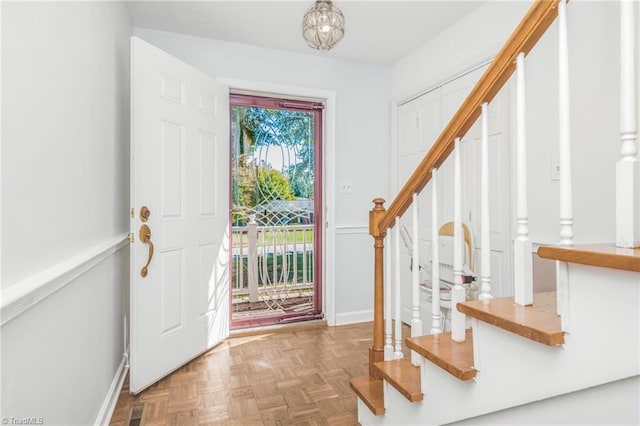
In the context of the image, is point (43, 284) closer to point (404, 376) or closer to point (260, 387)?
point (404, 376)

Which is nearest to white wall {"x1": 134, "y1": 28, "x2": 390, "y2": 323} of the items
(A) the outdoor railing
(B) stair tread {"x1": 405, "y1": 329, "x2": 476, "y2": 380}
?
(A) the outdoor railing

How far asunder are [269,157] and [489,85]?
2.42m

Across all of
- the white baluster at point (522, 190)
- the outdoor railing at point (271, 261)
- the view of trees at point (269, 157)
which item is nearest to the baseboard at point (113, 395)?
the outdoor railing at point (271, 261)

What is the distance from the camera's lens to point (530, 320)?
2.98 feet

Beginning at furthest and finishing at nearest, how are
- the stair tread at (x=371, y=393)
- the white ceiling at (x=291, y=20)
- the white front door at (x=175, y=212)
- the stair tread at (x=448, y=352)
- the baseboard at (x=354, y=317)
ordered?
the baseboard at (x=354, y=317) → the white ceiling at (x=291, y=20) → the white front door at (x=175, y=212) → the stair tread at (x=371, y=393) → the stair tread at (x=448, y=352)

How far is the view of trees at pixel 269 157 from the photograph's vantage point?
3.18 m

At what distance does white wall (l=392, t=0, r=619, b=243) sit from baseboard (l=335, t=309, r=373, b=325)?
1722mm

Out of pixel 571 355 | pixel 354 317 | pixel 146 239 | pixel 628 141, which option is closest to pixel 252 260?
pixel 354 317

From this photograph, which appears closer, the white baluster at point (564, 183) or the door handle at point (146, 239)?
the white baluster at point (564, 183)

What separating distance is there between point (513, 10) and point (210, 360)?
3.10 m

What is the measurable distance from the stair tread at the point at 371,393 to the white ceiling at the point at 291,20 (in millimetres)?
2356

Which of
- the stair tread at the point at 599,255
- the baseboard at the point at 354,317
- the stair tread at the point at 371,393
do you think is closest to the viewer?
the stair tread at the point at 599,255

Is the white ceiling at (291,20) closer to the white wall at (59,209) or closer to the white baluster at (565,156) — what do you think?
the white wall at (59,209)

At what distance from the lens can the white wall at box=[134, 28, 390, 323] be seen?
3119 millimetres
